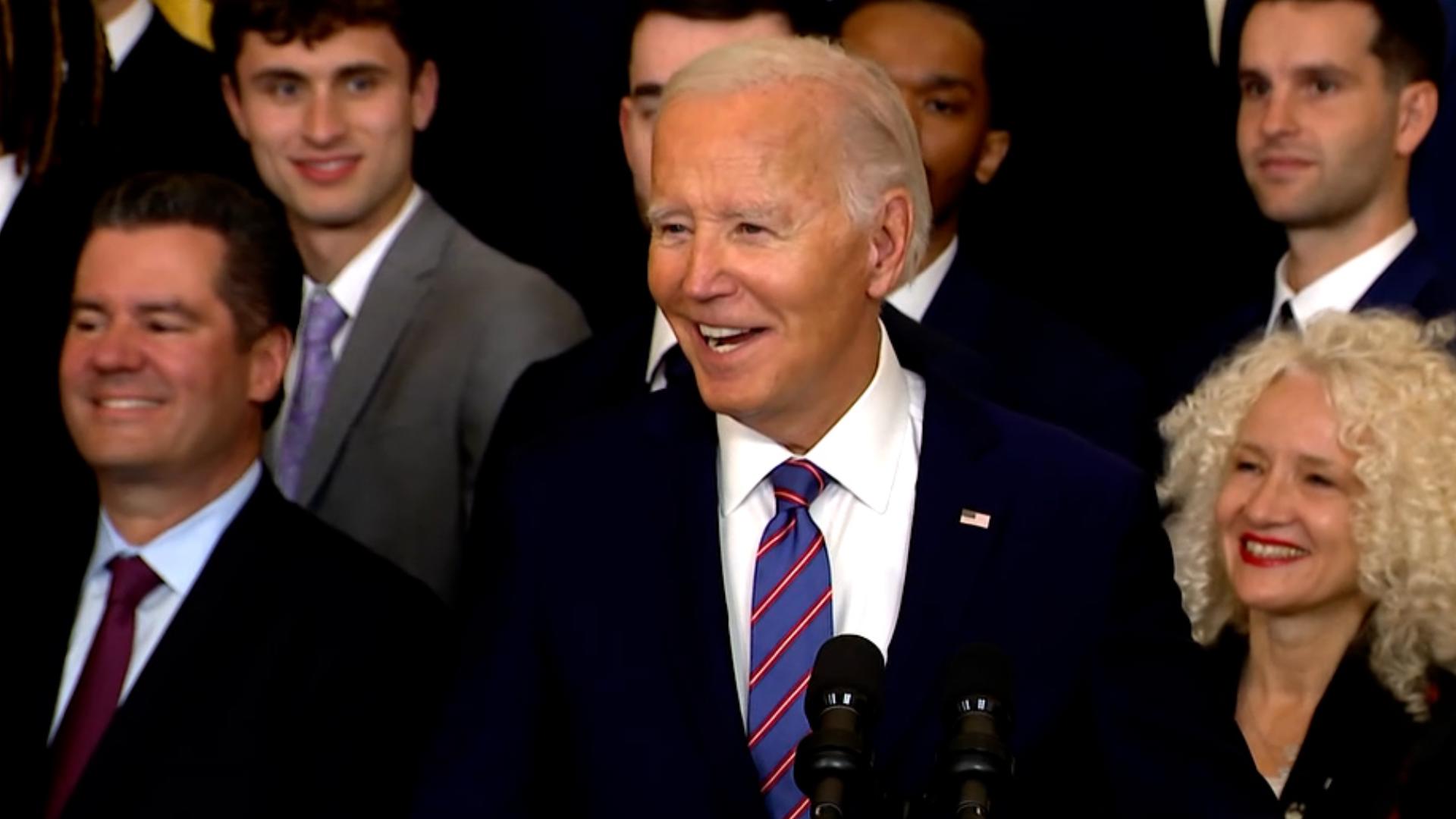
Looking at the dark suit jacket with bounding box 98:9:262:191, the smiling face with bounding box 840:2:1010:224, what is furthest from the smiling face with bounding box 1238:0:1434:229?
the dark suit jacket with bounding box 98:9:262:191

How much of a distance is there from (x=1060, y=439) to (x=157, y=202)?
1.46 m

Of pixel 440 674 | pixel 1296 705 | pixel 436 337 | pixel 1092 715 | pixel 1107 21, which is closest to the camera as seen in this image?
pixel 1092 715

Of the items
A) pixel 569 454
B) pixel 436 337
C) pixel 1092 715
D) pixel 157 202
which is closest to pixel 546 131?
pixel 436 337

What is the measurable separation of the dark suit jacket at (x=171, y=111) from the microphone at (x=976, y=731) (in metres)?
2.73

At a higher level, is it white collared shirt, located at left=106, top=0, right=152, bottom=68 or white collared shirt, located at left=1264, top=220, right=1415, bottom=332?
white collared shirt, located at left=106, top=0, right=152, bottom=68

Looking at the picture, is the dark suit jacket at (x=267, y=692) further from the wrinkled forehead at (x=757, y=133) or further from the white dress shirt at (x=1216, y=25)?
the white dress shirt at (x=1216, y=25)

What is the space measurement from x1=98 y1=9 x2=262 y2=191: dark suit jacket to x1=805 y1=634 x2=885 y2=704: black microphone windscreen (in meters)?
2.65

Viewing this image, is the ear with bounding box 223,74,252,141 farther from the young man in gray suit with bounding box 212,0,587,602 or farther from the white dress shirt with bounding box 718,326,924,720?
A: the white dress shirt with bounding box 718,326,924,720

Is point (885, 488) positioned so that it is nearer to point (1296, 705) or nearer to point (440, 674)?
point (440, 674)

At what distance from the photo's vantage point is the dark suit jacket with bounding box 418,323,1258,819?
3.13 meters

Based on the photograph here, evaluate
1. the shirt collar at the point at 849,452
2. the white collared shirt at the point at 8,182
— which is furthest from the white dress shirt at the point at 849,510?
the white collared shirt at the point at 8,182

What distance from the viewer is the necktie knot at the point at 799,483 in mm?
3279

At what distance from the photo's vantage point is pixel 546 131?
560 cm

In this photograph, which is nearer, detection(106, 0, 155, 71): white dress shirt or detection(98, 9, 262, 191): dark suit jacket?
detection(98, 9, 262, 191): dark suit jacket
